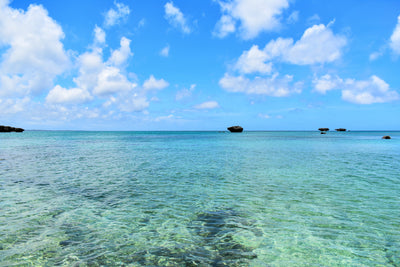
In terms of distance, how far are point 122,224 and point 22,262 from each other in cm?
323

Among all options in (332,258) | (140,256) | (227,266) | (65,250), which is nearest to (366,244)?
(332,258)

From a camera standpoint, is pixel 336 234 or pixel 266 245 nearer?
pixel 266 245

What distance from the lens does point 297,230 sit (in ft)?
27.3

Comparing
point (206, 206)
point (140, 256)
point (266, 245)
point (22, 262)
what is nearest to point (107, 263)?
point (140, 256)

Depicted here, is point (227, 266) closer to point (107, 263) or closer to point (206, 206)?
point (107, 263)

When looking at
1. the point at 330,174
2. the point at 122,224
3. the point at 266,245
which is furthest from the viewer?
the point at 330,174

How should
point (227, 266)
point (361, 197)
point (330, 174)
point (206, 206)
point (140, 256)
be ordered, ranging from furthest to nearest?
point (330, 174) → point (361, 197) → point (206, 206) → point (140, 256) → point (227, 266)

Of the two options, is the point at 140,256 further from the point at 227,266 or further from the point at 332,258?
the point at 332,258

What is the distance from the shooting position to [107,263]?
6.15 meters

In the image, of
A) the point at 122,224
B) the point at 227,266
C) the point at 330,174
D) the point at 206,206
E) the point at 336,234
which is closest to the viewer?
the point at 227,266

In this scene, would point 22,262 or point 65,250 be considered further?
point 65,250

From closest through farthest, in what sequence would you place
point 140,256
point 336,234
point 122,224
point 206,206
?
point 140,256
point 336,234
point 122,224
point 206,206

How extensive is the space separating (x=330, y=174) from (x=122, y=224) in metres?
17.5

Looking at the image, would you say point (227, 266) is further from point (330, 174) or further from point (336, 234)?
point (330, 174)
